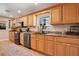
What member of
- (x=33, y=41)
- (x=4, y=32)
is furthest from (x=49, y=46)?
(x=4, y=32)

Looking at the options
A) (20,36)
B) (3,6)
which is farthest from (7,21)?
(20,36)

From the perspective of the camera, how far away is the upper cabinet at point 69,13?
3073mm

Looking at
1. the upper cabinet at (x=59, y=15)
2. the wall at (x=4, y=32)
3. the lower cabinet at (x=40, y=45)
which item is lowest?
the lower cabinet at (x=40, y=45)

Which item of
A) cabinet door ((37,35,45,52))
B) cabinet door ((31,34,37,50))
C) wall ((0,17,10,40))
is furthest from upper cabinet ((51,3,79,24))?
wall ((0,17,10,40))

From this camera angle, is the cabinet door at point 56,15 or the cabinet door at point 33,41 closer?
the cabinet door at point 56,15

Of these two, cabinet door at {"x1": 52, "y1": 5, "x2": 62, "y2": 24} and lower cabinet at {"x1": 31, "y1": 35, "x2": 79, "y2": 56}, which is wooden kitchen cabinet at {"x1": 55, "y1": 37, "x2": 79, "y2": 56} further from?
cabinet door at {"x1": 52, "y1": 5, "x2": 62, "y2": 24}

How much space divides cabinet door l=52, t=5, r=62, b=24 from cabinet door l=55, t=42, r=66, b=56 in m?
0.77

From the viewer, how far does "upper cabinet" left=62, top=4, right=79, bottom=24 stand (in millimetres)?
3073

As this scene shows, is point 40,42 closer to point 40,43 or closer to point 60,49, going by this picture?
point 40,43

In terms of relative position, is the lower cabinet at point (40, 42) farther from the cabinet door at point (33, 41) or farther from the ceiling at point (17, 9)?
the ceiling at point (17, 9)

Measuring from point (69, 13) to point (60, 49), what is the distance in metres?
1.05

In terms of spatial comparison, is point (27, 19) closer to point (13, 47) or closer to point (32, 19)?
point (32, 19)

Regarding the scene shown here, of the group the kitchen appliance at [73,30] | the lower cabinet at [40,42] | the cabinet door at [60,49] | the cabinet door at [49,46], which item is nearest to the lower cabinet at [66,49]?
the cabinet door at [60,49]

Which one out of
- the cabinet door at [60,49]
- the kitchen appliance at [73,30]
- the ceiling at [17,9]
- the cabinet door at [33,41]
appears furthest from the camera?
the cabinet door at [33,41]
